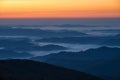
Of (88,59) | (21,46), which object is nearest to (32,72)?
(88,59)

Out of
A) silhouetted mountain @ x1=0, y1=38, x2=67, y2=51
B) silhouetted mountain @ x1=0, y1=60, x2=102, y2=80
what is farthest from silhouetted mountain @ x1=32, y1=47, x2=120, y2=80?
silhouetted mountain @ x1=0, y1=60, x2=102, y2=80

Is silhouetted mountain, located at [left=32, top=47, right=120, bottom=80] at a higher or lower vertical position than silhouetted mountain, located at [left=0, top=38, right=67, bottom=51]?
higher

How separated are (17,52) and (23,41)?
116ft

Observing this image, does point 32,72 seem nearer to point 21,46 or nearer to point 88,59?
point 88,59

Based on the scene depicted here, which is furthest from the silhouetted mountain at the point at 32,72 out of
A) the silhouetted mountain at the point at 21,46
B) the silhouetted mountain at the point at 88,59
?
the silhouetted mountain at the point at 21,46

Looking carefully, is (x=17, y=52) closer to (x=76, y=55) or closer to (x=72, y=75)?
(x=76, y=55)

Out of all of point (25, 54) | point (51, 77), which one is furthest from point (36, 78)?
point (25, 54)

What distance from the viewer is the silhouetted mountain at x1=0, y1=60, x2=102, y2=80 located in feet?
101

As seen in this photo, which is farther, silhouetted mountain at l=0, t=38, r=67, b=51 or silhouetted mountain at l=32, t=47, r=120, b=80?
silhouetted mountain at l=0, t=38, r=67, b=51

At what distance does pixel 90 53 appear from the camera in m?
123

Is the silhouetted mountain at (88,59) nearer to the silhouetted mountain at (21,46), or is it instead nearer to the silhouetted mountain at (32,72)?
the silhouetted mountain at (21,46)

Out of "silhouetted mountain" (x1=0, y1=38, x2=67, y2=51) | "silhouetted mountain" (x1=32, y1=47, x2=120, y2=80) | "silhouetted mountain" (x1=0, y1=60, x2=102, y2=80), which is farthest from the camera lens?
"silhouetted mountain" (x1=0, y1=38, x2=67, y2=51)

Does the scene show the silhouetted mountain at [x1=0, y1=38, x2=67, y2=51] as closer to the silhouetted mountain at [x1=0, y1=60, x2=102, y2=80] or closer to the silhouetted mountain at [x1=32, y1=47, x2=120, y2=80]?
the silhouetted mountain at [x1=32, y1=47, x2=120, y2=80]

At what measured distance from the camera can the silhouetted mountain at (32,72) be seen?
30.9m
